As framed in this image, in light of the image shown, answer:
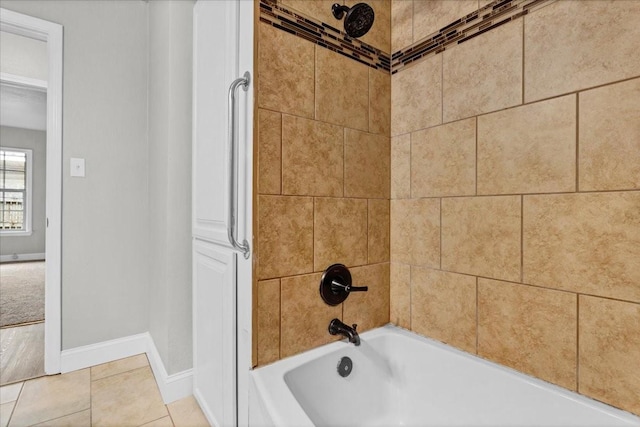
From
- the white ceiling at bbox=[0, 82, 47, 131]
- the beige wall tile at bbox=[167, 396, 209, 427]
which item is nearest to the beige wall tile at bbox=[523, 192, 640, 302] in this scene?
the beige wall tile at bbox=[167, 396, 209, 427]

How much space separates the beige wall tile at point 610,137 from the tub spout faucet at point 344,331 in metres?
0.90

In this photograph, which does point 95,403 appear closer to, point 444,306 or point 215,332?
point 215,332

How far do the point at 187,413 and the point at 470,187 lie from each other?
1.71 meters

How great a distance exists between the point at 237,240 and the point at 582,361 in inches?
44.4

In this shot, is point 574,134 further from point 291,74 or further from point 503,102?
point 291,74

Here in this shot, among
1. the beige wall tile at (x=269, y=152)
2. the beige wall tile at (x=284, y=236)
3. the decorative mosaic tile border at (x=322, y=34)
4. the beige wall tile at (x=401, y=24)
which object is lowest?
the beige wall tile at (x=284, y=236)

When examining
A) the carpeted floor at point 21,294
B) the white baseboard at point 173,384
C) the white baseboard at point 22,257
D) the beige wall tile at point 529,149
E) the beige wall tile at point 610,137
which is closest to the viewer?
the beige wall tile at point 610,137

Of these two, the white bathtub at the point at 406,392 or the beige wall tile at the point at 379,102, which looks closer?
the white bathtub at the point at 406,392

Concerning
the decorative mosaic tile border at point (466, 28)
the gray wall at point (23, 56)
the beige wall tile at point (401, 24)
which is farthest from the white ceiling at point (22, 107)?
the decorative mosaic tile border at point (466, 28)

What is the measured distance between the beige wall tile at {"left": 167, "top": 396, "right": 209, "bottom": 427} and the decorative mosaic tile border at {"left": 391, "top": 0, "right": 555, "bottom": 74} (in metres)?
1.93

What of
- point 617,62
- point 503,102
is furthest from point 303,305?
point 617,62

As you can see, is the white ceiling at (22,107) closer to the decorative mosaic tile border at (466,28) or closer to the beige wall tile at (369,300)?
the decorative mosaic tile border at (466,28)

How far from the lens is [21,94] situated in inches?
158

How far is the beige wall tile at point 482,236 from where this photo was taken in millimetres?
1045
